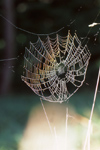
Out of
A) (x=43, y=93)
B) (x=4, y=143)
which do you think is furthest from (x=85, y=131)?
(x=43, y=93)

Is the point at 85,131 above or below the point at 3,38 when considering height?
below

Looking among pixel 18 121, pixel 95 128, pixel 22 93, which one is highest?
pixel 22 93

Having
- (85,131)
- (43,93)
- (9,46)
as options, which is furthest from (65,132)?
(9,46)

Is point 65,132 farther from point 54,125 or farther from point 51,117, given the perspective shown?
point 51,117

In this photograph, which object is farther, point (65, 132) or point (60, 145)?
point (65, 132)

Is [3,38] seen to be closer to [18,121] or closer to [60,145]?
[18,121]

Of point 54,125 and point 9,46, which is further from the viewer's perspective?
point 9,46

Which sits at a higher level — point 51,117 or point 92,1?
point 92,1

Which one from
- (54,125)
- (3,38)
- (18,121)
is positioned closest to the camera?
(54,125)

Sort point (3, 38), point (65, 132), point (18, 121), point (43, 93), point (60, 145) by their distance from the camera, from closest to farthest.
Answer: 1. point (60, 145)
2. point (65, 132)
3. point (18, 121)
4. point (3, 38)
5. point (43, 93)
